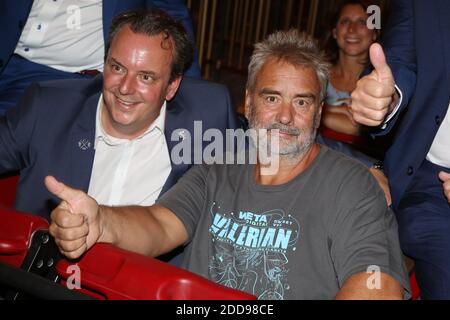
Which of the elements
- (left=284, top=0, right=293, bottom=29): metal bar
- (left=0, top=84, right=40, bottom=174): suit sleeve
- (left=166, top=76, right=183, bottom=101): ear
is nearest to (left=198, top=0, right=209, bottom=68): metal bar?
(left=284, top=0, right=293, bottom=29): metal bar

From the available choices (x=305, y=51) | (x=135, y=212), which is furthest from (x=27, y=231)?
(x=305, y=51)

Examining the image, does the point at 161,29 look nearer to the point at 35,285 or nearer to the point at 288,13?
the point at 35,285

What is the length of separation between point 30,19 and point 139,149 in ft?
2.57

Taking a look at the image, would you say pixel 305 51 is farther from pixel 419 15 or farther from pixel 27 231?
pixel 27 231

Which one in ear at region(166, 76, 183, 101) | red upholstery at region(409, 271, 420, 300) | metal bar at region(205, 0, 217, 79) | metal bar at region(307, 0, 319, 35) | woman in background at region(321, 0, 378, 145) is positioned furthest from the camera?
metal bar at region(307, 0, 319, 35)

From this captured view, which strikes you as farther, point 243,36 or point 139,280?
point 243,36

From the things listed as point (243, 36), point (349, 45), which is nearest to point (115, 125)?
point (349, 45)

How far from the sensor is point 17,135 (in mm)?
2115

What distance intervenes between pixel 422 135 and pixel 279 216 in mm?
563

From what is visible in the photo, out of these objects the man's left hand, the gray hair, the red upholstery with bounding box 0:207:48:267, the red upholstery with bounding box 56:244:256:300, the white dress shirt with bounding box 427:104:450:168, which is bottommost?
the red upholstery with bounding box 0:207:48:267

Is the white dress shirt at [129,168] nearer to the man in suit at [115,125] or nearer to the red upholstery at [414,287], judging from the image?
the man in suit at [115,125]

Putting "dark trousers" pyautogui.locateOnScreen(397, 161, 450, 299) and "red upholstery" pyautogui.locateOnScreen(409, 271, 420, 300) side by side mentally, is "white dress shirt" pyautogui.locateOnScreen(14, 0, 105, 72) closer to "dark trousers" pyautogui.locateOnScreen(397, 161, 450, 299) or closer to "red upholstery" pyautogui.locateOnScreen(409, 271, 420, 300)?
"dark trousers" pyautogui.locateOnScreen(397, 161, 450, 299)

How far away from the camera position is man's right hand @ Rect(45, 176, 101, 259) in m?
1.52

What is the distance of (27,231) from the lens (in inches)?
63.8
